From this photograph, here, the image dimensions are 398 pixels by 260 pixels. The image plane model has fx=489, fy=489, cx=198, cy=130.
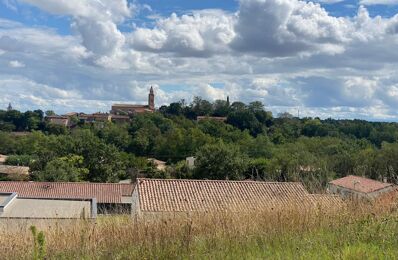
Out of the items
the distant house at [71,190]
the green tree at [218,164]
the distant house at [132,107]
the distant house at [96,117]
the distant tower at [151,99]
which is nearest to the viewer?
the distant house at [71,190]

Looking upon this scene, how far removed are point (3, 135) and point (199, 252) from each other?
315ft

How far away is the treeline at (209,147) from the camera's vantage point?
4689 cm

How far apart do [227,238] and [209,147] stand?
48.4 metres

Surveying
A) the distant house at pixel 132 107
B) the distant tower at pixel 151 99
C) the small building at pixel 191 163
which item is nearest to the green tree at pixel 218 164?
the small building at pixel 191 163

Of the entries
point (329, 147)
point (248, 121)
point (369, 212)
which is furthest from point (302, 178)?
point (248, 121)

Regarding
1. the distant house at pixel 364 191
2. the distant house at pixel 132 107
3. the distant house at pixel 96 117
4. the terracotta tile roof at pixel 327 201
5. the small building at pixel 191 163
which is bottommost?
the small building at pixel 191 163

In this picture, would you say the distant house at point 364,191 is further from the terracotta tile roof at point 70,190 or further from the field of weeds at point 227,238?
the terracotta tile roof at point 70,190

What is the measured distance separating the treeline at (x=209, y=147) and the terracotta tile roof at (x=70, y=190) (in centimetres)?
748

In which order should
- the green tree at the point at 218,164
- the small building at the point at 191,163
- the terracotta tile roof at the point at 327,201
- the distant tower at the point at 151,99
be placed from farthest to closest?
Answer: 1. the distant tower at the point at 151,99
2. the small building at the point at 191,163
3. the green tree at the point at 218,164
4. the terracotta tile roof at the point at 327,201

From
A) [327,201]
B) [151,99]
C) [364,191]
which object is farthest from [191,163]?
[151,99]

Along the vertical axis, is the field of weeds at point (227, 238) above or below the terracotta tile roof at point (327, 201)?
below

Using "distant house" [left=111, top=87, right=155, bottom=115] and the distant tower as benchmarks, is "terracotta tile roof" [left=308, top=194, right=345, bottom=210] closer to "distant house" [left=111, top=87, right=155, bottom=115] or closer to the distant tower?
"distant house" [left=111, top=87, right=155, bottom=115]

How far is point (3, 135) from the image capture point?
305ft

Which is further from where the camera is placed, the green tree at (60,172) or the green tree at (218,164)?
the green tree at (218,164)
